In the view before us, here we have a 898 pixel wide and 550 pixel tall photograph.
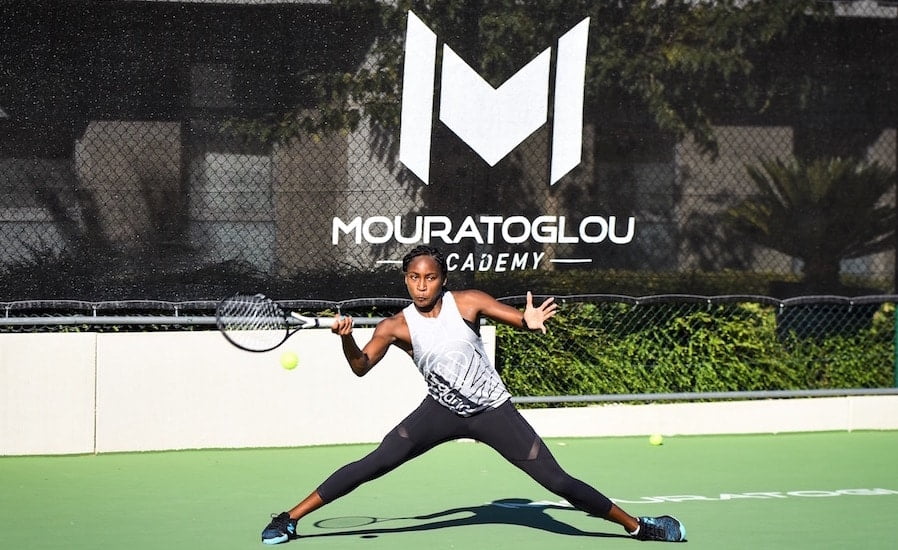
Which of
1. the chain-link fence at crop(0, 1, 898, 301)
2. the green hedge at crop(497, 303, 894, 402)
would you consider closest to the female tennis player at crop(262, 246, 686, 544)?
the chain-link fence at crop(0, 1, 898, 301)

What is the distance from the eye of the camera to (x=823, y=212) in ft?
34.3

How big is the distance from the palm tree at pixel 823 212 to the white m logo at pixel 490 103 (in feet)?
5.09

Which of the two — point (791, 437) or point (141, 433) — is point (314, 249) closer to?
point (141, 433)

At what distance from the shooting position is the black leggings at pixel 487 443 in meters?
6.21

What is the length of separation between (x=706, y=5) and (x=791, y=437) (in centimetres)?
319

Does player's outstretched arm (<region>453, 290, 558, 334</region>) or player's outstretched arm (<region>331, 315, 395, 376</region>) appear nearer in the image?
player's outstretched arm (<region>331, 315, 395, 376</region>)

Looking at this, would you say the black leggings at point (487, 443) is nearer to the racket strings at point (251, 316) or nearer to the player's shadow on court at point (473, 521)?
the player's shadow on court at point (473, 521)

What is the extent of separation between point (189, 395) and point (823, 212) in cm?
483

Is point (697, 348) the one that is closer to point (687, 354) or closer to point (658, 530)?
point (687, 354)

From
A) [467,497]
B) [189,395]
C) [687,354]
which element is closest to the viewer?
[467,497]

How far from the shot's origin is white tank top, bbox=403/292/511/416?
246 inches

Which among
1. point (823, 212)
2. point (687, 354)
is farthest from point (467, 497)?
point (823, 212)

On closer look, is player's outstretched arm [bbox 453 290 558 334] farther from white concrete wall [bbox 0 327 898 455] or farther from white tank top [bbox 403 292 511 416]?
white concrete wall [bbox 0 327 898 455]

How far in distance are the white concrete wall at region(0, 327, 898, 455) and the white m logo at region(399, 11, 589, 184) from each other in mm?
1306
